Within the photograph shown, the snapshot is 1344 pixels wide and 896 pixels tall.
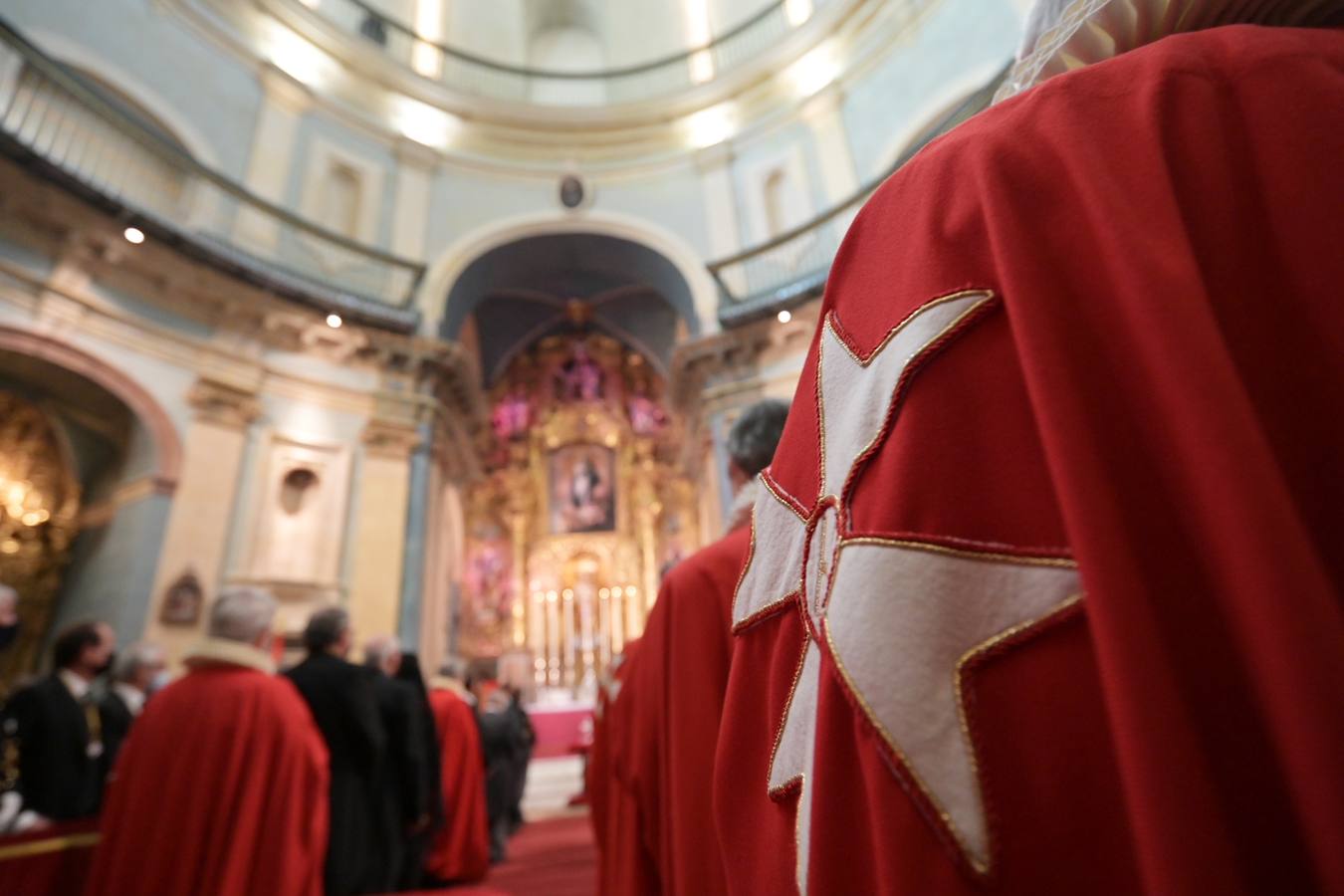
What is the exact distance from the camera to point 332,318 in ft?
26.3

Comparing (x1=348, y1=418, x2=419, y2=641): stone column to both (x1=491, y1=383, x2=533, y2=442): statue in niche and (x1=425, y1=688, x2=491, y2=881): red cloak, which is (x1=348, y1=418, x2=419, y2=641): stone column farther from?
(x1=491, y1=383, x2=533, y2=442): statue in niche

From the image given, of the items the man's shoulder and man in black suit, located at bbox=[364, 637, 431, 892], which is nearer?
the man's shoulder

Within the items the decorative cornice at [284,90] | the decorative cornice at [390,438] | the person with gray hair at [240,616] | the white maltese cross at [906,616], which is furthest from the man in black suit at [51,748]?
the decorative cornice at [284,90]

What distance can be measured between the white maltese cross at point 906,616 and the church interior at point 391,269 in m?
3.18

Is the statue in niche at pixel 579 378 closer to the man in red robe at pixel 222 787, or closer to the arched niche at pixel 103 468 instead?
the arched niche at pixel 103 468

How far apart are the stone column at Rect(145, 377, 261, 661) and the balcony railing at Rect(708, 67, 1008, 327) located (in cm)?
570

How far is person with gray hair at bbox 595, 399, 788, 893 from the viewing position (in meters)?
1.38

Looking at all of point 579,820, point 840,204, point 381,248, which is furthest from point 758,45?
point 579,820

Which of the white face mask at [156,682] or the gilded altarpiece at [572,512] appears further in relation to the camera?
the gilded altarpiece at [572,512]

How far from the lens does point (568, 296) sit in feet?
46.9

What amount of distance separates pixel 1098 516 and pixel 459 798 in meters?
4.73

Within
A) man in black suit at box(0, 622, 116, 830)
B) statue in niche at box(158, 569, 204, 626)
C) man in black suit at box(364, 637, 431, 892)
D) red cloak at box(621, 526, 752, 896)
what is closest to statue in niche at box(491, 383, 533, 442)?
statue in niche at box(158, 569, 204, 626)

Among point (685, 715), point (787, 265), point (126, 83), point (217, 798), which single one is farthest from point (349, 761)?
point (126, 83)

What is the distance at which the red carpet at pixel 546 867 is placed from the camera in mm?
3840
